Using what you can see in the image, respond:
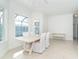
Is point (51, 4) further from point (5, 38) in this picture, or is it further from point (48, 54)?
point (5, 38)

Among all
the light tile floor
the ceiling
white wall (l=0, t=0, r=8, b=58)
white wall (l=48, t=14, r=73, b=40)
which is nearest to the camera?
the light tile floor


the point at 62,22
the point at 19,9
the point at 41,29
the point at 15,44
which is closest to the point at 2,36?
the point at 15,44

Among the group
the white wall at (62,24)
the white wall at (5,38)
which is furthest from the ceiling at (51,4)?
the white wall at (62,24)

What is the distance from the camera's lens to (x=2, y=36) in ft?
12.7

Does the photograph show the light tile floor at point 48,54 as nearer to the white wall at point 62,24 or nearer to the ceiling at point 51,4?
the ceiling at point 51,4

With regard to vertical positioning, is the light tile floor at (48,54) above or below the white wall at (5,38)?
below

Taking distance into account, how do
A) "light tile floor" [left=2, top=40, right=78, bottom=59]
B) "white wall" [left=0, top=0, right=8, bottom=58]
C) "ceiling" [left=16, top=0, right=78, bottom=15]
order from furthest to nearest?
"ceiling" [left=16, top=0, right=78, bottom=15] < "white wall" [left=0, top=0, right=8, bottom=58] < "light tile floor" [left=2, top=40, right=78, bottom=59]

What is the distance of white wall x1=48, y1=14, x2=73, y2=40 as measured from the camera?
757cm

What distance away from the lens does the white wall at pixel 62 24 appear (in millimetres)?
7570

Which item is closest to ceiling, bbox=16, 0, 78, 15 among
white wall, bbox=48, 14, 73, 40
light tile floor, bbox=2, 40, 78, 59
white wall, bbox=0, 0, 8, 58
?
white wall, bbox=0, 0, 8, 58

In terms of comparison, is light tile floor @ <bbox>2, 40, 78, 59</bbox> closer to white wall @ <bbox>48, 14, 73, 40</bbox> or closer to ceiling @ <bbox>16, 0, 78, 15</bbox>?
ceiling @ <bbox>16, 0, 78, 15</bbox>

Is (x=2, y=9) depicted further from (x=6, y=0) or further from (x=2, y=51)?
(x=2, y=51)

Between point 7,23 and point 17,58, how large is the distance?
6.21 ft

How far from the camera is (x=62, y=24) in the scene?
7.85 m
